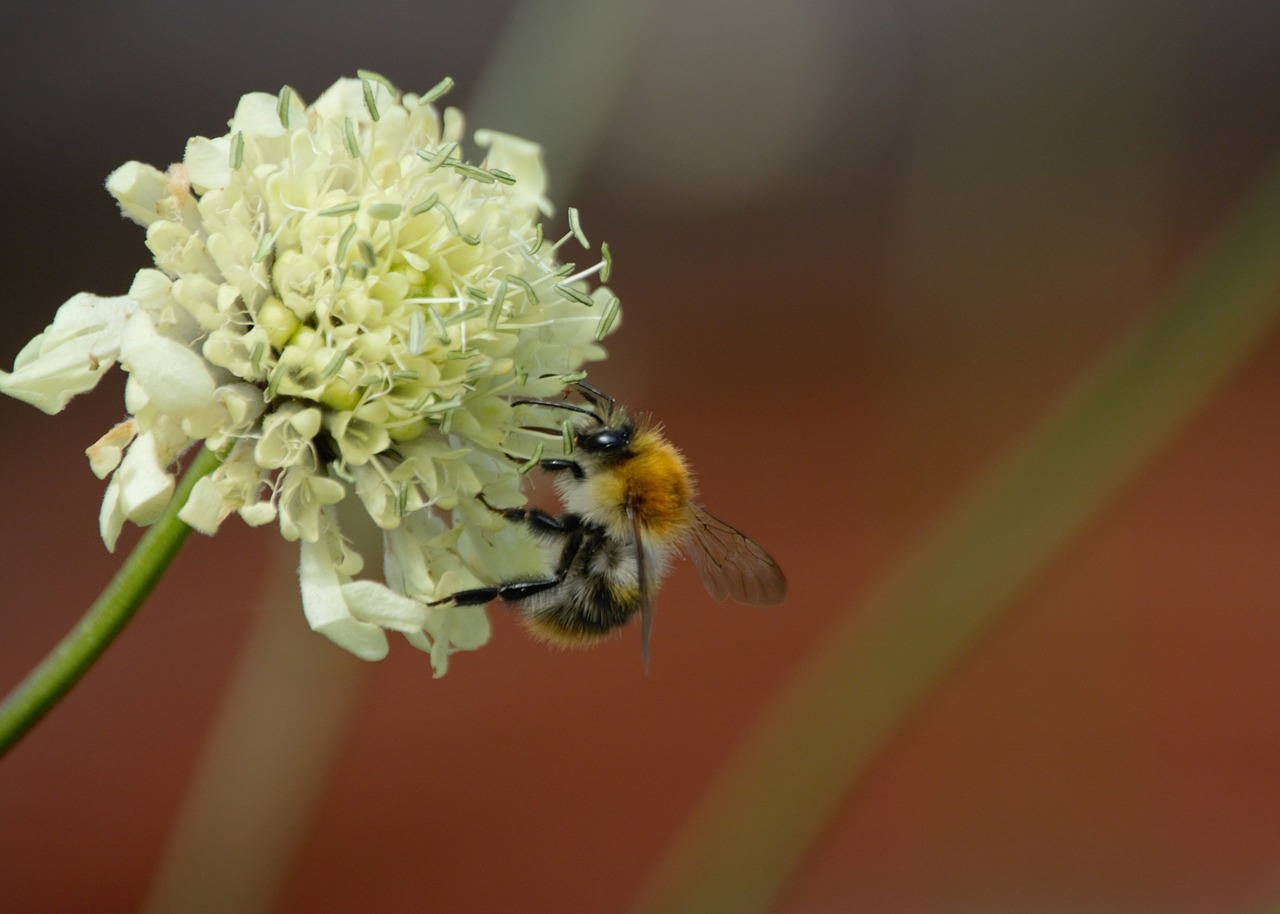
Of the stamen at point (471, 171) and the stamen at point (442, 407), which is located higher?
the stamen at point (471, 171)

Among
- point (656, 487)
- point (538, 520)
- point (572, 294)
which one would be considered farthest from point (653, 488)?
point (572, 294)

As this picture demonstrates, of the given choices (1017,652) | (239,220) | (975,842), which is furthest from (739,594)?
(1017,652)

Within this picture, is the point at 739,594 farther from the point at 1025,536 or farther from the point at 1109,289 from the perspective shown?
the point at 1109,289

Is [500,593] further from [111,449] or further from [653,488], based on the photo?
[111,449]

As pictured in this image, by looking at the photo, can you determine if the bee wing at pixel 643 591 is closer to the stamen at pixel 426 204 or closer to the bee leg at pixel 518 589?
the bee leg at pixel 518 589

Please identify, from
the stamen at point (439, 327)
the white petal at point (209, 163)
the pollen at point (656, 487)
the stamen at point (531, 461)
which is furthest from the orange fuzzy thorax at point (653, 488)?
the white petal at point (209, 163)

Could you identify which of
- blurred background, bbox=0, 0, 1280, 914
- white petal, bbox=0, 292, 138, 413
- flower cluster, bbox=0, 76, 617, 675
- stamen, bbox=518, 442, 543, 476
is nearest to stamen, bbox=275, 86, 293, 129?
flower cluster, bbox=0, 76, 617, 675
